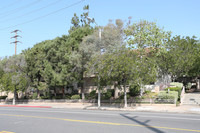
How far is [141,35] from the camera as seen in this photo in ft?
82.5

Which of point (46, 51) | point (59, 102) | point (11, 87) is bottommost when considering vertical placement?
point (59, 102)

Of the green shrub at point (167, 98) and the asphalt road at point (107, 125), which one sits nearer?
the asphalt road at point (107, 125)

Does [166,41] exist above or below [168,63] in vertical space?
above

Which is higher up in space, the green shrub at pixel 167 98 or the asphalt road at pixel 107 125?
the green shrub at pixel 167 98

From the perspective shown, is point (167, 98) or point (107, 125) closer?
point (107, 125)

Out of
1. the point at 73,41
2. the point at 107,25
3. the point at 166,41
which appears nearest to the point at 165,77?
the point at 166,41

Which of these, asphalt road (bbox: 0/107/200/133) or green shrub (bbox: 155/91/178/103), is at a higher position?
green shrub (bbox: 155/91/178/103)

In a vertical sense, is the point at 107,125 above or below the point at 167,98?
below

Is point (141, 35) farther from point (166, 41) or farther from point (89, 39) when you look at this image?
point (89, 39)

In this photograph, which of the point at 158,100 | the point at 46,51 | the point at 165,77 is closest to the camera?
Result: the point at 158,100

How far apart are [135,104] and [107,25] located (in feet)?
36.2

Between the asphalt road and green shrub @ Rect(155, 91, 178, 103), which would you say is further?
green shrub @ Rect(155, 91, 178, 103)

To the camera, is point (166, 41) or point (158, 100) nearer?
point (158, 100)

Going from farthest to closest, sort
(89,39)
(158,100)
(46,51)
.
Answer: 1. (46,51)
2. (89,39)
3. (158,100)
